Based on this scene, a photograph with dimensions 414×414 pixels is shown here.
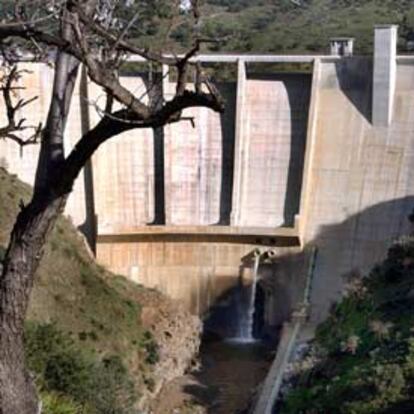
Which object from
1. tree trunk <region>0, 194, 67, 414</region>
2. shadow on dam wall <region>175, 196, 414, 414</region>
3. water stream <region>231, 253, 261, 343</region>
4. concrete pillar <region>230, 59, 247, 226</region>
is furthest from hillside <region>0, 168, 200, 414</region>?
tree trunk <region>0, 194, 67, 414</region>

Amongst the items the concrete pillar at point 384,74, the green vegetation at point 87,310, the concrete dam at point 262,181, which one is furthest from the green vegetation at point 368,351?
the concrete pillar at point 384,74

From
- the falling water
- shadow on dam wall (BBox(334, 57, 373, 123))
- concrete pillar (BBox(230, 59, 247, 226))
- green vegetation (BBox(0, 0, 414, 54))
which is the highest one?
green vegetation (BBox(0, 0, 414, 54))

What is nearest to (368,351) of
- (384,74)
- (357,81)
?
(384,74)

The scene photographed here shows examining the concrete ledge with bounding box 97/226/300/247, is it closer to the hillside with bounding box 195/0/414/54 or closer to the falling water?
the falling water

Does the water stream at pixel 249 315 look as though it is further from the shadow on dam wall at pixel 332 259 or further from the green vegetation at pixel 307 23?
the green vegetation at pixel 307 23

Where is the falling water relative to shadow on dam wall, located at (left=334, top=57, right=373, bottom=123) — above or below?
below

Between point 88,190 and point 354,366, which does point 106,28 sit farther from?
point 88,190

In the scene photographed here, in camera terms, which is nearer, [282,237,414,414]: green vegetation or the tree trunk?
the tree trunk
